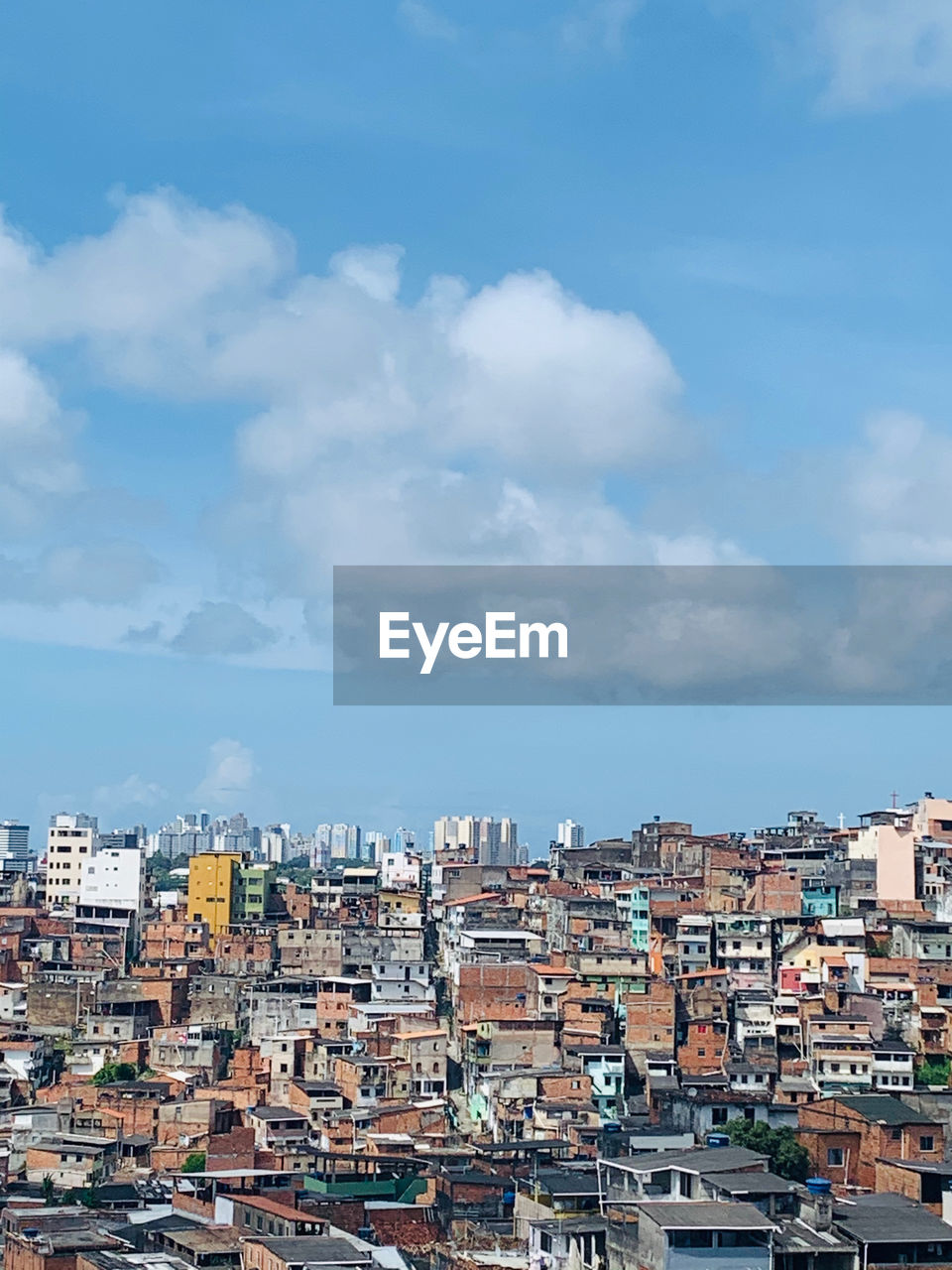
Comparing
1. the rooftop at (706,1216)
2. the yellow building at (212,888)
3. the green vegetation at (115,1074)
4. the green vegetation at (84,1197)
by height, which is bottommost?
Answer: the green vegetation at (84,1197)

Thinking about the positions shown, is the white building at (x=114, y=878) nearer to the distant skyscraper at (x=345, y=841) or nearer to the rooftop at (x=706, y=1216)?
the rooftop at (x=706, y=1216)

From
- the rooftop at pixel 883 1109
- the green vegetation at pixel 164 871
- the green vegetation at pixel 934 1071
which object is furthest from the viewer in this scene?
the green vegetation at pixel 164 871

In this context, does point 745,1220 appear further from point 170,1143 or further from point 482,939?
point 482,939

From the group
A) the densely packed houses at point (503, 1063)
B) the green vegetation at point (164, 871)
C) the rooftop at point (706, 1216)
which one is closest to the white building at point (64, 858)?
the densely packed houses at point (503, 1063)

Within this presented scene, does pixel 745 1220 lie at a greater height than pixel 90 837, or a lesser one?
lesser

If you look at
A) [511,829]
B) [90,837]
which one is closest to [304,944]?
[90,837]

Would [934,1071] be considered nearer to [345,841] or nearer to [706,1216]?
[706,1216]
